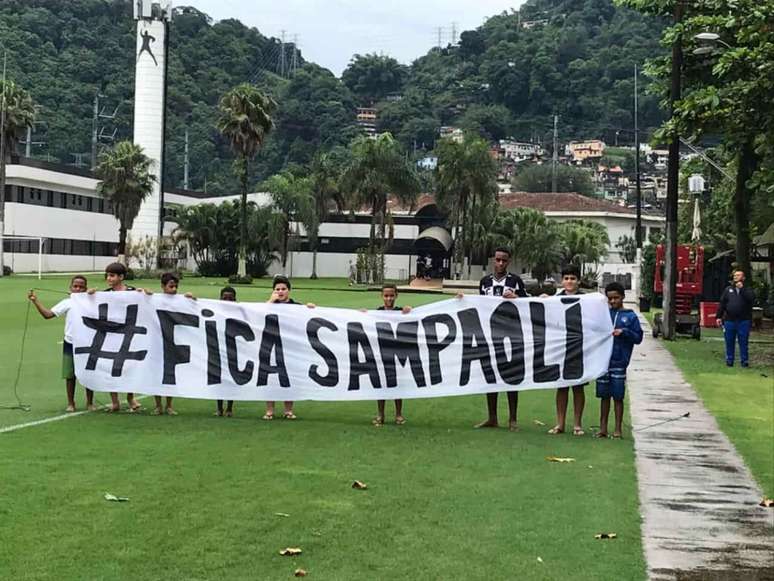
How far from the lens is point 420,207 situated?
9406cm

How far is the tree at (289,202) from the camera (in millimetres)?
81812

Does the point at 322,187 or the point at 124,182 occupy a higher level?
the point at 322,187

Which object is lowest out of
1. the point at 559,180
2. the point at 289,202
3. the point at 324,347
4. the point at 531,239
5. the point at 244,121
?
the point at 324,347

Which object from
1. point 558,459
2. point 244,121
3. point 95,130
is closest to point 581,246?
point 244,121

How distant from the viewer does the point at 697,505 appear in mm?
8414

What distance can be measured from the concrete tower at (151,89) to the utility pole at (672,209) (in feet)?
205

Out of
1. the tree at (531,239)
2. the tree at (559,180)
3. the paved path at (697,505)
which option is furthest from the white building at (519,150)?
the paved path at (697,505)

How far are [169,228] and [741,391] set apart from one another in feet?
274

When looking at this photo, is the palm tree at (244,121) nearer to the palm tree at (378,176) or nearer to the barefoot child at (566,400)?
the palm tree at (378,176)

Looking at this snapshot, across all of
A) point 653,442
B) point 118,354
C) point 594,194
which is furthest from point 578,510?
point 594,194

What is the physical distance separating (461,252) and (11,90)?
106ft

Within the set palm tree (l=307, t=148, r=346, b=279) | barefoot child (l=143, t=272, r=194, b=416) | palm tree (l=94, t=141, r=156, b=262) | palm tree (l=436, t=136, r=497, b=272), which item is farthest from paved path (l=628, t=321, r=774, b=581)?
palm tree (l=307, t=148, r=346, b=279)

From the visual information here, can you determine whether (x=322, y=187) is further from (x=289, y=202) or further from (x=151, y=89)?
(x=151, y=89)

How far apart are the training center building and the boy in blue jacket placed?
66104mm
